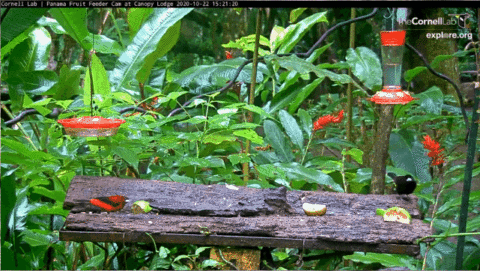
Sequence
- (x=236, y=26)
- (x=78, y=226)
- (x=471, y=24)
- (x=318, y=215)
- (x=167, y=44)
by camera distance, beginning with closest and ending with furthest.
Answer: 1. (x=78, y=226)
2. (x=318, y=215)
3. (x=471, y=24)
4. (x=167, y=44)
5. (x=236, y=26)

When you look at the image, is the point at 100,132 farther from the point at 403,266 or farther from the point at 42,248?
the point at 403,266

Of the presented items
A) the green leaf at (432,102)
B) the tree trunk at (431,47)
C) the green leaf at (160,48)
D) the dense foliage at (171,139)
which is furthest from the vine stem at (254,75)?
the green leaf at (432,102)

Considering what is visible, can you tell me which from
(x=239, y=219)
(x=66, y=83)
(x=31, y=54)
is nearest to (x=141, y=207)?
(x=239, y=219)

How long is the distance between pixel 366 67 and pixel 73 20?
76cm

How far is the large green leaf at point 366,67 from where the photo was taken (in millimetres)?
1426

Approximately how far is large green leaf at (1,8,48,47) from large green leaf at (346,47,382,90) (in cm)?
82

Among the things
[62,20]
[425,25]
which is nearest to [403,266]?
[425,25]

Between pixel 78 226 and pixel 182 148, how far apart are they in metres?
0.42

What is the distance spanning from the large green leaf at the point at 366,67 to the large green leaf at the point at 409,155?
0.16m

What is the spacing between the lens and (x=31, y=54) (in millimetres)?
1485

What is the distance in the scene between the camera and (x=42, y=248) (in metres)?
1.29

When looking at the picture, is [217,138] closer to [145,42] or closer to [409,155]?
[145,42]

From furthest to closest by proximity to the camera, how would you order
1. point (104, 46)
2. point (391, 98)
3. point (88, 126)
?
point (104, 46) → point (391, 98) → point (88, 126)

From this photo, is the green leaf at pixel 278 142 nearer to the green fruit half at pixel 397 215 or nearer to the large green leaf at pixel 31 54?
the green fruit half at pixel 397 215
